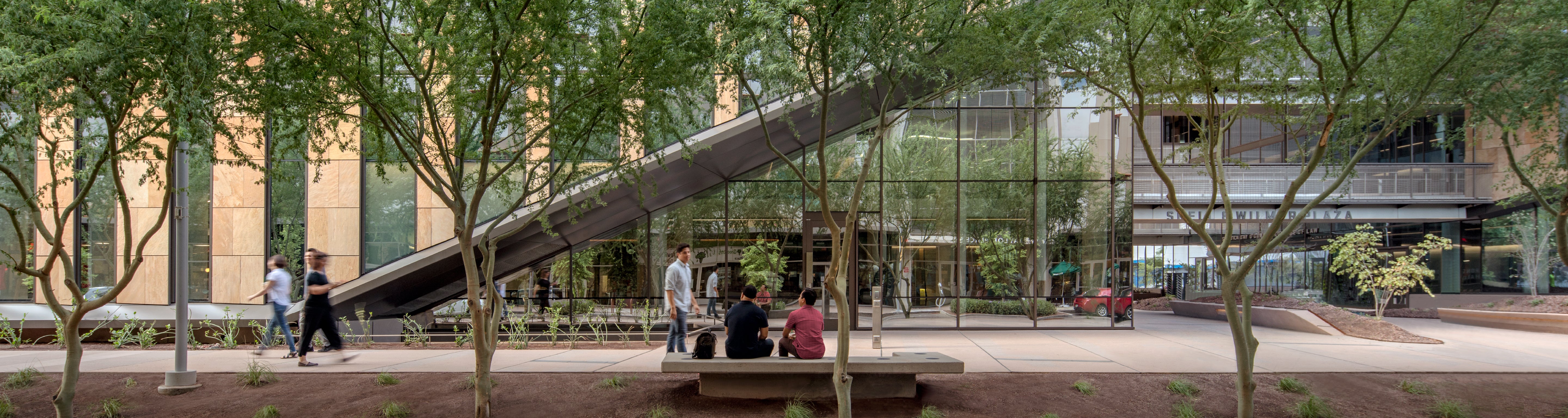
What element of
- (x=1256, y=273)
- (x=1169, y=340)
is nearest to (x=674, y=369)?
(x=1169, y=340)

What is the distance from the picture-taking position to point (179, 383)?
8.71 m

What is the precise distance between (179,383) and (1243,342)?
36.2 ft

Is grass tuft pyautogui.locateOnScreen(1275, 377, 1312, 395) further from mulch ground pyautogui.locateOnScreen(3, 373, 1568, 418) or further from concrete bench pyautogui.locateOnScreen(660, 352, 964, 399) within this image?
concrete bench pyautogui.locateOnScreen(660, 352, 964, 399)

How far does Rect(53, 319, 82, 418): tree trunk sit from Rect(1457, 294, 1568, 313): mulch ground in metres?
26.1

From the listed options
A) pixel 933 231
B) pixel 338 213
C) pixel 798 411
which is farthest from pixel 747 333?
pixel 338 213

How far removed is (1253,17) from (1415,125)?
87.4 ft

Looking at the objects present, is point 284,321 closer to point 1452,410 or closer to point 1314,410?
point 1314,410

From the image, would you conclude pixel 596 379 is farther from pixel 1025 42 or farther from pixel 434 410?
pixel 1025 42

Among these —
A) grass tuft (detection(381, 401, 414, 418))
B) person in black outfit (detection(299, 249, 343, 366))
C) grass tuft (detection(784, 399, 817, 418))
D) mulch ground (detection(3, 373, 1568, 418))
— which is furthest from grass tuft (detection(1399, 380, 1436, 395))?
person in black outfit (detection(299, 249, 343, 366))

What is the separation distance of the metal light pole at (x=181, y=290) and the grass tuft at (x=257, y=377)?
439 mm

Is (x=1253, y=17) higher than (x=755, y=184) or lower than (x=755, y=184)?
higher

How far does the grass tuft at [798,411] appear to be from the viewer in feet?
24.0

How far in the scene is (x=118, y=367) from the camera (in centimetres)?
1045

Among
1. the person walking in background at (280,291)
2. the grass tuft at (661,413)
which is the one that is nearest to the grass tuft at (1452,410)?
the grass tuft at (661,413)
